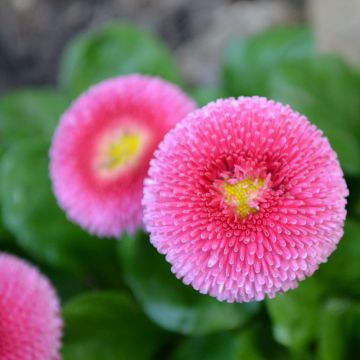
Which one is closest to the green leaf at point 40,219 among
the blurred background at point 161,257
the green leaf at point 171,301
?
the blurred background at point 161,257

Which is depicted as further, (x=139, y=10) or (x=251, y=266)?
(x=139, y=10)

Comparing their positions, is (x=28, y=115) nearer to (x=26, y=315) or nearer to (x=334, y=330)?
(x=26, y=315)

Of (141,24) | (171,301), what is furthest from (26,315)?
(141,24)

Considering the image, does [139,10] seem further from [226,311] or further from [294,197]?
[294,197]

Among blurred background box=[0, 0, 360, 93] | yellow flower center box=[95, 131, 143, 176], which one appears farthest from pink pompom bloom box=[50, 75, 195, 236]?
blurred background box=[0, 0, 360, 93]

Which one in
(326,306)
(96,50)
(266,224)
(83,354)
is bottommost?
(83,354)

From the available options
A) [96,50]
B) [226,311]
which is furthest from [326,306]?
[96,50]

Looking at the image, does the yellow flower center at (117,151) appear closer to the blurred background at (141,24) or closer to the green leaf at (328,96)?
the green leaf at (328,96)
